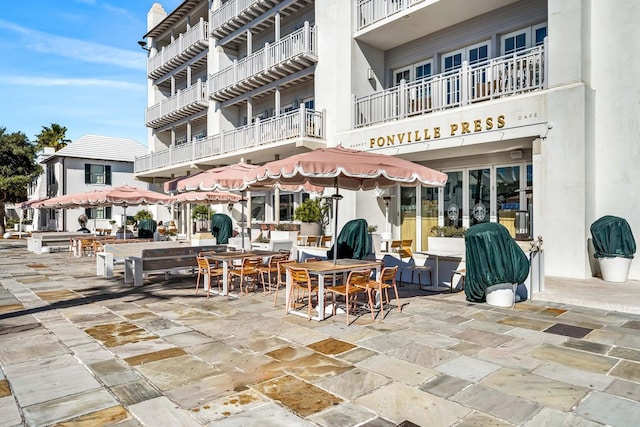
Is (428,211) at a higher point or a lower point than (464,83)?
lower

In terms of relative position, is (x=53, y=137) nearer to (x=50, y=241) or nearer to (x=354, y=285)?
(x=50, y=241)

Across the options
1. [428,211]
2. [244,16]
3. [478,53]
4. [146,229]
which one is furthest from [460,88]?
[146,229]

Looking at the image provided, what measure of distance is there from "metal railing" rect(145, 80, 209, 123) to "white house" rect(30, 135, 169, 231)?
391 inches

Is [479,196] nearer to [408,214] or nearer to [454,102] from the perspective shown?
[408,214]

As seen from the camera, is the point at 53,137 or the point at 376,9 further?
the point at 53,137

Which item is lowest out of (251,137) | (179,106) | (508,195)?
(508,195)

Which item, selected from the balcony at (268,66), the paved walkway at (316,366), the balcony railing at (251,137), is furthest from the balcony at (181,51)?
the paved walkway at (316,366)

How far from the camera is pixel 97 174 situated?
35125mm

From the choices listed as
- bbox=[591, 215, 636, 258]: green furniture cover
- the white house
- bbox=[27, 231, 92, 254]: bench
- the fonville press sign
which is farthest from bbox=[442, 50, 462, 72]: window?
the white house

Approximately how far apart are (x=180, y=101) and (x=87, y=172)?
16368 mm

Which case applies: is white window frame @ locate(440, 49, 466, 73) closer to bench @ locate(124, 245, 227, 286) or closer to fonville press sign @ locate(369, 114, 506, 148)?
fonville press sign @ locate(369, 114, 506, 148)

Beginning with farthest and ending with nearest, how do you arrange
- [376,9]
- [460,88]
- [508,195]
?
[376,9] → [508,195] → [460,88]

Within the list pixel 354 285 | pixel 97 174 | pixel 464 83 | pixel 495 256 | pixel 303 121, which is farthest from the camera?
pixel 97 174

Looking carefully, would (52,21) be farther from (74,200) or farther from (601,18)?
(601,18)
